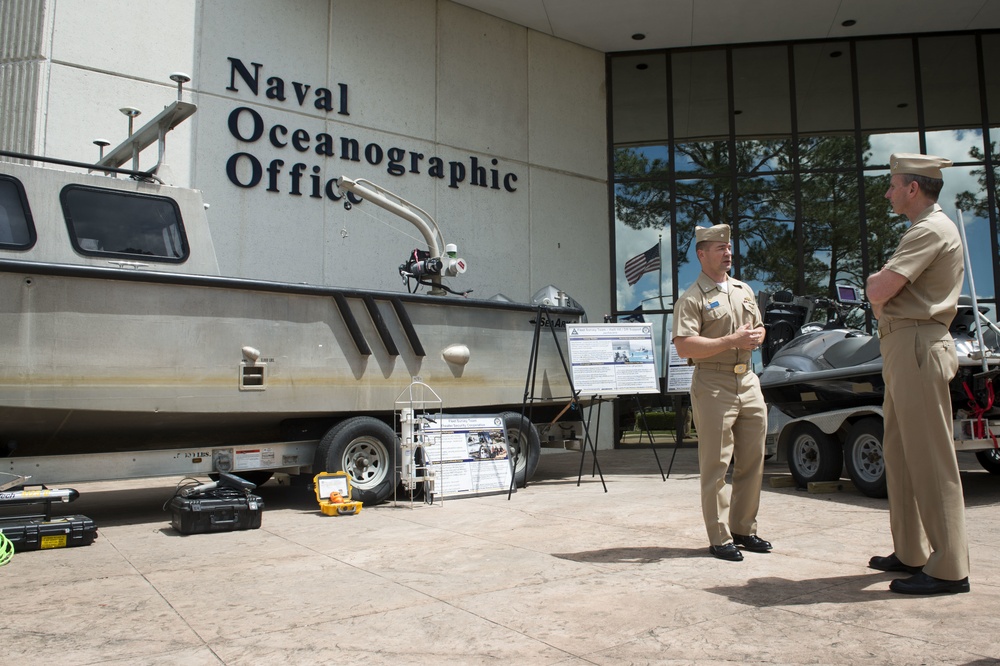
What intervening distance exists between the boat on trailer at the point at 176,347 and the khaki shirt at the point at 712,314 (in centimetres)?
355

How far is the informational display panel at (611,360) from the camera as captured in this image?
8.59 metres

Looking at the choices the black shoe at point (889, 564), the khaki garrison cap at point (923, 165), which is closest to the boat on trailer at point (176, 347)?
the black shoe at point (889, 564)

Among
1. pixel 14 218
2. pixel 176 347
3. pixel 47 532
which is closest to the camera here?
pixel 47 532

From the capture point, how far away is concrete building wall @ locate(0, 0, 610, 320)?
9961 mm

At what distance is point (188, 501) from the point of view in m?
5.97

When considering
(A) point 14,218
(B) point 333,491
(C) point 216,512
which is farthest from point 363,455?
(A) point 14,218

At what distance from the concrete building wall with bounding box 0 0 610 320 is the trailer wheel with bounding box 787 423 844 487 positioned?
6.25 meters

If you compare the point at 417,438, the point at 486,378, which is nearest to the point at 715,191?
the point at 486,378

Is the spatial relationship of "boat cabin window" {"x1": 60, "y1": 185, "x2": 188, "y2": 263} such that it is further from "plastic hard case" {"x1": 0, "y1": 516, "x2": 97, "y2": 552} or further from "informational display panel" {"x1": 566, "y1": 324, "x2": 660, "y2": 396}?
"informational display panel" {"x1": 566, "y1": 324, "x2": 660, "y2": 396}

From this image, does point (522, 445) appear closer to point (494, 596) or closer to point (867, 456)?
point (867, 456)

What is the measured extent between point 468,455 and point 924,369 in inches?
196

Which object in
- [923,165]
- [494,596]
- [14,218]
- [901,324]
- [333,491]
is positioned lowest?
[494,596]

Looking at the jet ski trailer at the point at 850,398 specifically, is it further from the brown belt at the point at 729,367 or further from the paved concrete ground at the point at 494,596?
the brown belt at the point at 729,367

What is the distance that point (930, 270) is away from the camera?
3.75 meters
